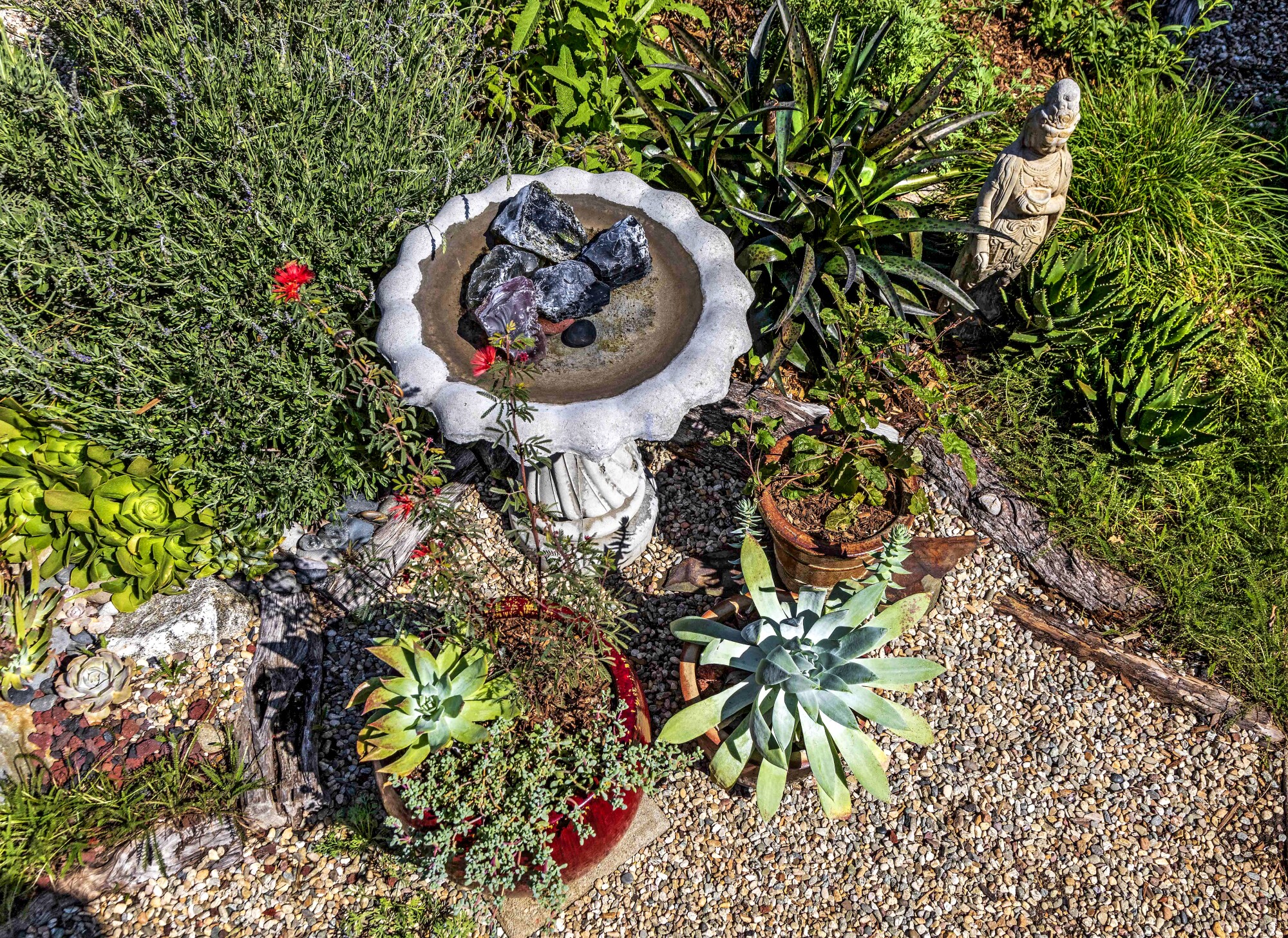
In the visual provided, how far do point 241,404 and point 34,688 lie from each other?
4.29 ft

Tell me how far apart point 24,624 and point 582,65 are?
337 cm

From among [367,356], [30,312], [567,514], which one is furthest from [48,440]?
[567,514]

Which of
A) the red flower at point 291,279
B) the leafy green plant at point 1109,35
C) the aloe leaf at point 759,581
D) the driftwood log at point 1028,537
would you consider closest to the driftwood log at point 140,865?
the red flower at point 291,279

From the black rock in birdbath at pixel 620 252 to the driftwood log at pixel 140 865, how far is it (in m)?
2.37

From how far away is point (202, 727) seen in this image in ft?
10.3

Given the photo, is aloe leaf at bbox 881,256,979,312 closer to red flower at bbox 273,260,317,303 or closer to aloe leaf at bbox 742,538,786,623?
aloe leaf at bbox 742,538,786,623

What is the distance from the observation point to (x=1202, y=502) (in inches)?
143

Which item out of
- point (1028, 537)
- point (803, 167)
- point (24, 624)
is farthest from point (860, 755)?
point (24, 624)

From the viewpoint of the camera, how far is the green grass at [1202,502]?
132 inches

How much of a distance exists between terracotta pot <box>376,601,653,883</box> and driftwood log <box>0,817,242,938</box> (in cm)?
83

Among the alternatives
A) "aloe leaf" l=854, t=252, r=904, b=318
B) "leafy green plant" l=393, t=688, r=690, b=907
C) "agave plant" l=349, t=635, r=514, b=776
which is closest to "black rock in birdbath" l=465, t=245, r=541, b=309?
"agave plant" l=349, t=635, r=514, b=776

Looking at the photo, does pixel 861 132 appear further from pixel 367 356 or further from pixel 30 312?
pixel 30 312

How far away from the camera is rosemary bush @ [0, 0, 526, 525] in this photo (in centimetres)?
307

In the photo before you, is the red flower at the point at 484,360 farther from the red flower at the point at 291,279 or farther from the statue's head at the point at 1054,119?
the statue's head at the point at 1054,119
